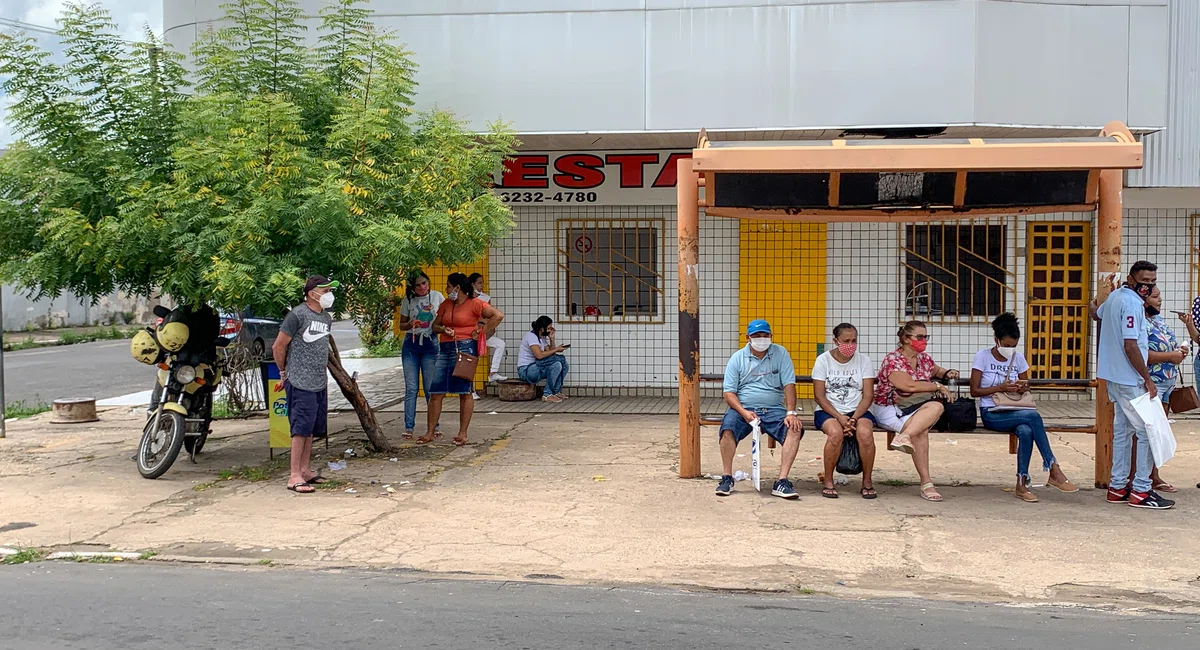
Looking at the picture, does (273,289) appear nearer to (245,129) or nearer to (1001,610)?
(245,129)

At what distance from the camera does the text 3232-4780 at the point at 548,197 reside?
13.5 meters

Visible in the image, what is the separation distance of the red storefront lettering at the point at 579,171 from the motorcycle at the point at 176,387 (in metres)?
5.34

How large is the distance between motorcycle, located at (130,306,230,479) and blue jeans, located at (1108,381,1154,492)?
740 centimetres

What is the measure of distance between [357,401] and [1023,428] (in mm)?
5721

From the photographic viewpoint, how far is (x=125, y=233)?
26.7 feet

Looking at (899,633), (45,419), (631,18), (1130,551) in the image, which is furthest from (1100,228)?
(45,419)

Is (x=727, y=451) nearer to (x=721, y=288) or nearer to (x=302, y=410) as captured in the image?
(x=302, y=410)

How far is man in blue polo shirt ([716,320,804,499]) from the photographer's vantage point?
26.6ft

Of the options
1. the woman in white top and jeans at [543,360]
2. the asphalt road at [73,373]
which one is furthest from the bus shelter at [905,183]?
the asphalt road at [73,373]

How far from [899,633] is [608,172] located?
29.8 ft

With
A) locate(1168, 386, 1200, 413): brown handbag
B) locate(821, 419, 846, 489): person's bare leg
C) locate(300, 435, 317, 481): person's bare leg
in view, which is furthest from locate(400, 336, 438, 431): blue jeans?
locate(1168, 386, 1200, 413): brown handbag

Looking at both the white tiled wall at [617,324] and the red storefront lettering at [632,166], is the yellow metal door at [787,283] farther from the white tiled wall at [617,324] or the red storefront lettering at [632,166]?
the red storefront lettering at [632,166]

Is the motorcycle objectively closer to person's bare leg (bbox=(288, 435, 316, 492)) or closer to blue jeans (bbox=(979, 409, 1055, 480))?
person's bare leg (bbox=(288, 435, 316, 492))

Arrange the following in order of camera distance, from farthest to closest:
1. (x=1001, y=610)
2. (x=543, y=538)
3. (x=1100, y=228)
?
1. (x=1100, y=228)
2. (x=543, y=538)
3. (x=1001, y=610)
